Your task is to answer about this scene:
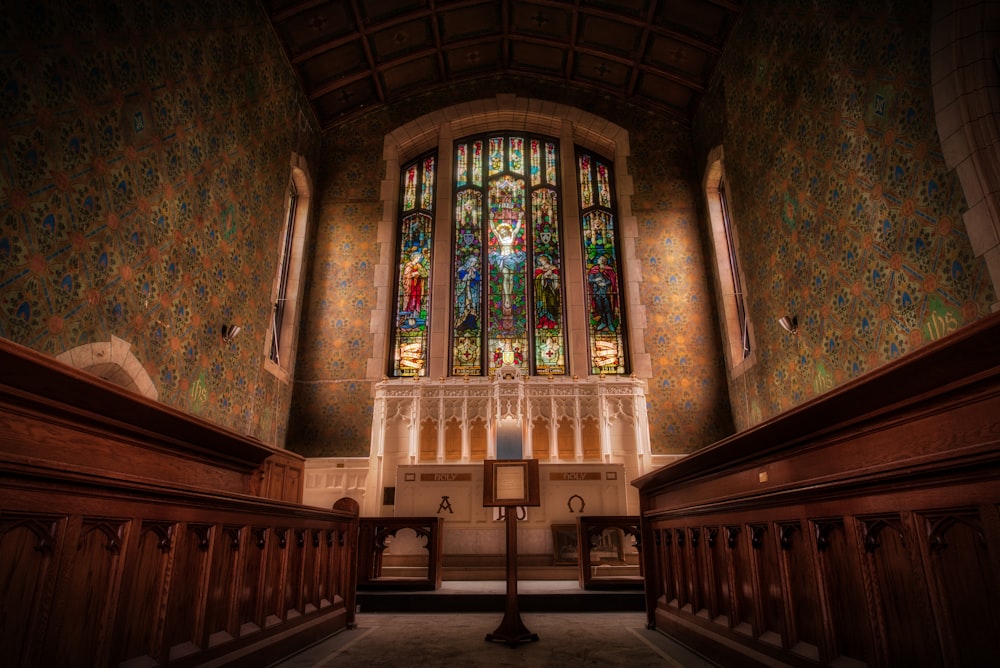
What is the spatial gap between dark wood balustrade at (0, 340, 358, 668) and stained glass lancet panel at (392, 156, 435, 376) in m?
5.17

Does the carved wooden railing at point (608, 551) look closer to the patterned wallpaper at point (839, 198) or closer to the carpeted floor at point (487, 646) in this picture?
the carpeted floor at point (487, 646)

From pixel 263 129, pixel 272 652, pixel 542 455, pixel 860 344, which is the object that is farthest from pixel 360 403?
pixel 860 344

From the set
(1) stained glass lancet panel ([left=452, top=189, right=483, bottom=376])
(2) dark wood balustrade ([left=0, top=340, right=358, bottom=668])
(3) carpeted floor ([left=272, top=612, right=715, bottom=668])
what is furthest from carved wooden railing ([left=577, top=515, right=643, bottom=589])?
(1) stained glass lancet panel ([left=452, top=189, right=483, bottom=376])

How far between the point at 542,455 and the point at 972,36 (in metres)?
6.03

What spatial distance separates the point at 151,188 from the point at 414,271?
4704 mm

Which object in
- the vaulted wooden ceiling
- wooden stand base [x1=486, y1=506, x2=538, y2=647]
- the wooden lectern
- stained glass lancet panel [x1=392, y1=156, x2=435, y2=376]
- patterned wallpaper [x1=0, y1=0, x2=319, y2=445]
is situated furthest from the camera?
stained glass lancet panel [x1=392, y1=156, x2=435, y2=376]

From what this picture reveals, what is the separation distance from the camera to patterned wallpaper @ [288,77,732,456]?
8227 millimetres

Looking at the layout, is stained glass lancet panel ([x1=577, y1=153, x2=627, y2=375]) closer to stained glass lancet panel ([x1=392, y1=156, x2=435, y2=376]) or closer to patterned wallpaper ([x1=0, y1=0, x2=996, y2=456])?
patterned wallpaper ([x1=0, y1=0, x2=996, y2=456])

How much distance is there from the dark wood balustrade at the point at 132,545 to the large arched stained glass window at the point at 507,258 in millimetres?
5579

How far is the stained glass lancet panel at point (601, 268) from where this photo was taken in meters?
8.97

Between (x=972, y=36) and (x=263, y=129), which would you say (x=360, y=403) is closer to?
(x=263, y=129)

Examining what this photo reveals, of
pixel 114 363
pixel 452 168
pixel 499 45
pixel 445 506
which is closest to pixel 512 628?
pixel 445 506

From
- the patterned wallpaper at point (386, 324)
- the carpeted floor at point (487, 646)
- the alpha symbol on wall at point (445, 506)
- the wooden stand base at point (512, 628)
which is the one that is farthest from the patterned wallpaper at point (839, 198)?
the alpha symbol on wall at point (445, 506)

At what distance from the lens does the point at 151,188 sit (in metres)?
5.16
